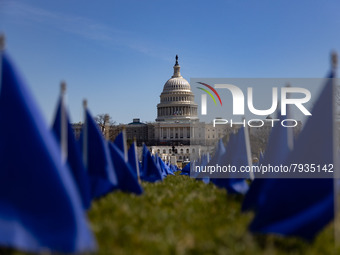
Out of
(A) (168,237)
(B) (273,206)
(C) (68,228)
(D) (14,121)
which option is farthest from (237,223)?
(D) (14,121)

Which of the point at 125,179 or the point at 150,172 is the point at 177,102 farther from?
the point at 125,179

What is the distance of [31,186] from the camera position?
19.7 feet

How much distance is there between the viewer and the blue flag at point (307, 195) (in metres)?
6.54

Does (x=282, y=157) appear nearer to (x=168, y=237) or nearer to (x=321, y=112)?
(x=321, y=112)

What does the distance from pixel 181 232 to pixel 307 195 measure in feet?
6.94

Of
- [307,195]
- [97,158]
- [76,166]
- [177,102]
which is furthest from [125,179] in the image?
[177,102]

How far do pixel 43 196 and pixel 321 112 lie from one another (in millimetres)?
4559

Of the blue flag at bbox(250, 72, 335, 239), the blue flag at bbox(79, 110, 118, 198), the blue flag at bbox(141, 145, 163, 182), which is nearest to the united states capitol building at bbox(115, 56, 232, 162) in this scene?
the blue flag at bbox(141, 145, 163, 182)

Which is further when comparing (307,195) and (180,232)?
(180,232)

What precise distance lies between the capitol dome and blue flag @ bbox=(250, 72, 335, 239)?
113738mm

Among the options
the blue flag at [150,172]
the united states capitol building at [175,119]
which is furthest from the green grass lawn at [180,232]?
the united states capitol building at [175,119]

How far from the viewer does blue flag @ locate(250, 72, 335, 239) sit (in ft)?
21.4

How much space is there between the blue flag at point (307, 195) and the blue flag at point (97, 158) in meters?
4.55

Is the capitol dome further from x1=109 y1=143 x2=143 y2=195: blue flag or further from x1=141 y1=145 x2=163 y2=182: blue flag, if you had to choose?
x1=109 y1=143 x2=143 y2=195: blue flag
